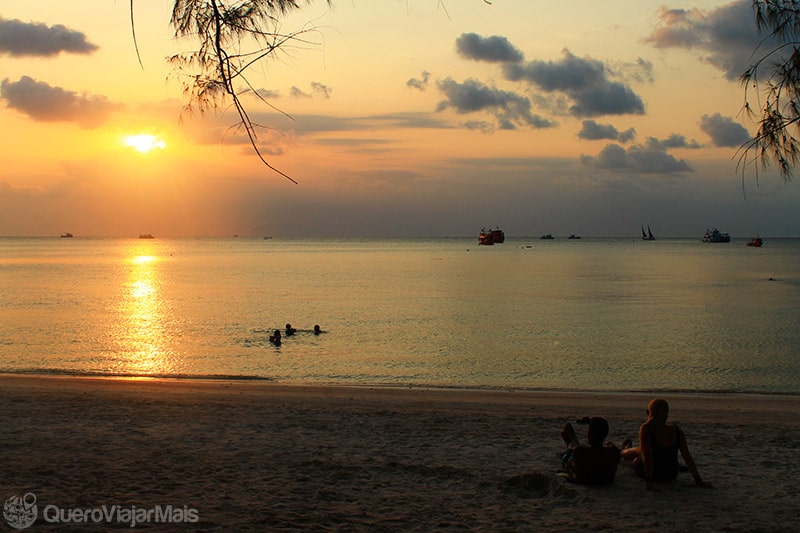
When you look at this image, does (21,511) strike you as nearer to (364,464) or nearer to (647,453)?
(364,464)

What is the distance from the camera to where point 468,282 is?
68.9 meters

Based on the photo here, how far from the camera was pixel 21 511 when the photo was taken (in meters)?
7.71

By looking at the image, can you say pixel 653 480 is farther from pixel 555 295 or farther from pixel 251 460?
pixel 555 295

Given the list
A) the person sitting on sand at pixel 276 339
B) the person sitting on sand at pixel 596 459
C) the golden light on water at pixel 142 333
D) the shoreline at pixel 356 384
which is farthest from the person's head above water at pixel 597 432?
the person sitting on sand at pixel 276 339

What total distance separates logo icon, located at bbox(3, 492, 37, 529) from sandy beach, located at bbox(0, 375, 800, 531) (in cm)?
17

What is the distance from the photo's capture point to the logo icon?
7.41 metres

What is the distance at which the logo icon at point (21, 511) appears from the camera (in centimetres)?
741

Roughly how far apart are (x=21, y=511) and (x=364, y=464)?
4180mm

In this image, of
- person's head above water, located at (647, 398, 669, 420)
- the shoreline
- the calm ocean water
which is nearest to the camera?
person's head above water, located at (647, 398, 669, 420)

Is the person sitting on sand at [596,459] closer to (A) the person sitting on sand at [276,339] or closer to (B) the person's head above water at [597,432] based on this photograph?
(B) the person's head above water at [597,432]

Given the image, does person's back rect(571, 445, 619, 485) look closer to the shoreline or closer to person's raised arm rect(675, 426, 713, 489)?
person's raised arm rect(675, 426, 713, 489)

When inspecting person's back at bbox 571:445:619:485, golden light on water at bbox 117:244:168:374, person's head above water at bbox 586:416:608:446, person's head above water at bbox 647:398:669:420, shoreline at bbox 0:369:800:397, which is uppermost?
person's head above water at bbox 647:398:669:420

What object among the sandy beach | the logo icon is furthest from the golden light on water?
the logo icon

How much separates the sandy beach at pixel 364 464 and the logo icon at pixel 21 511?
0.17 metres
